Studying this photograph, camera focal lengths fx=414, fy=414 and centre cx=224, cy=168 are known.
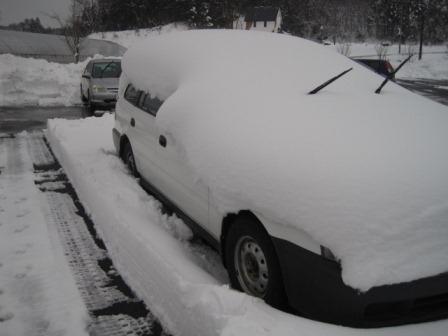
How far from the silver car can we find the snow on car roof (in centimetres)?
882

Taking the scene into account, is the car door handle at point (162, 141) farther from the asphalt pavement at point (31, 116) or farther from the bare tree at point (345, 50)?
the bare tree at point (345, 50)

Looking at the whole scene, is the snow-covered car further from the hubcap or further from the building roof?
the building roof

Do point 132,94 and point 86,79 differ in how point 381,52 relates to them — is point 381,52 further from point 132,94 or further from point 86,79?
point 132,94

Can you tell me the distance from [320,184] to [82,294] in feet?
6.75

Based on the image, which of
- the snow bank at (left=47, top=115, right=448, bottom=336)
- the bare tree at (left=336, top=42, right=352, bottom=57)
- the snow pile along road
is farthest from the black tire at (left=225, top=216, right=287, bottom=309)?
the bare tree at (left=336, top=42, right=352, bottom=57)

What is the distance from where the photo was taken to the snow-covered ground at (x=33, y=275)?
2877mm

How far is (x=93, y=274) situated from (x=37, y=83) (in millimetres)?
15541

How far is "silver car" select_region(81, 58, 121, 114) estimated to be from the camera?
12.6 m

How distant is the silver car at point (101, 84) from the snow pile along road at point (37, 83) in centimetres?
165

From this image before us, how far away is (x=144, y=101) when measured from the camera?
180 inches

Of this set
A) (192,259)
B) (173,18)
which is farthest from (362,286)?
(173,18)

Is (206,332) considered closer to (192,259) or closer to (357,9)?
(192,259)

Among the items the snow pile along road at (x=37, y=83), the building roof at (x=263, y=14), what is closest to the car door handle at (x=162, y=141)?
the snow pile along road at (x=37, y=83)

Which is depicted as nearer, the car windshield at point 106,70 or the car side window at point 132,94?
the car side window at point 132,94
